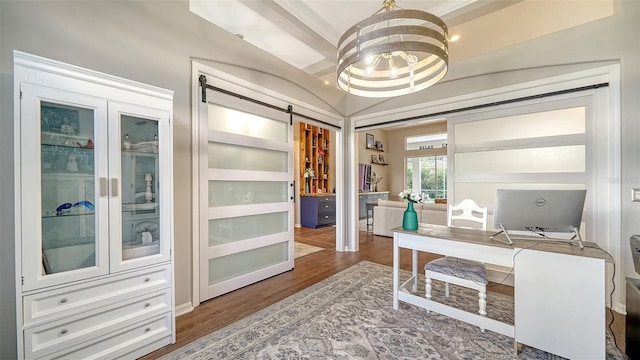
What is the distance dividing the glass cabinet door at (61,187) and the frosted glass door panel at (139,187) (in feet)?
0.57

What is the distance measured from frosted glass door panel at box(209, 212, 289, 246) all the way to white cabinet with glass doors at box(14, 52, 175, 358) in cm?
79

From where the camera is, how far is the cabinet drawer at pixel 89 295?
4.50 ft

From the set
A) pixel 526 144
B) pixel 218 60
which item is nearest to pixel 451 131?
pixel 526 144

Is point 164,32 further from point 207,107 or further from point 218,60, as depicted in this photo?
point 207,107

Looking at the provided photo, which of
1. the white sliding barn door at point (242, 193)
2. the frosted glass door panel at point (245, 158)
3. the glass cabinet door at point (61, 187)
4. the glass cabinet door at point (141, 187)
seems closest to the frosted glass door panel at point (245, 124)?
the white sliding barn door at point (242, 193)

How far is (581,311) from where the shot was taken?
1.52 m

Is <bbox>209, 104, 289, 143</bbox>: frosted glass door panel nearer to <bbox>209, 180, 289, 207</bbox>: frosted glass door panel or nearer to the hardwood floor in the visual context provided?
<bbox>209, 180, 289, 207</bbox>: frosted glass door panel

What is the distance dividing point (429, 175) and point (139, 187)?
356 inches

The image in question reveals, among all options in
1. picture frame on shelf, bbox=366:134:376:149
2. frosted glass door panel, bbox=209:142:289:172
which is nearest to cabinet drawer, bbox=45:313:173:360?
frosted glass door panel, bbox=209:142:289:172

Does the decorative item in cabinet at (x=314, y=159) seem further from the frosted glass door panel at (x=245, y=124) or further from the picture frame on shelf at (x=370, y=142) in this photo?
the frosted glass door panel at (x=245, y=124)

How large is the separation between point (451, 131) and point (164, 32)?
3.51 metres

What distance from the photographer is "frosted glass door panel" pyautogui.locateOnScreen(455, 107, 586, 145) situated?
2635 mm

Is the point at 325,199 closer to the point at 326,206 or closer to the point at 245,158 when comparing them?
the point at 326,206

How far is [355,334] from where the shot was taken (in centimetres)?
196
